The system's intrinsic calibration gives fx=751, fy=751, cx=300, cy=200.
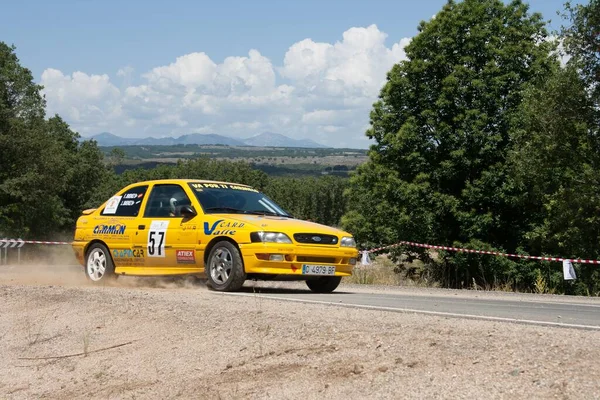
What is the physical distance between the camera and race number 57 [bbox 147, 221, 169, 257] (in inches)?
474

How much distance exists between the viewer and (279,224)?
444 inches

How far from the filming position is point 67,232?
76938mm

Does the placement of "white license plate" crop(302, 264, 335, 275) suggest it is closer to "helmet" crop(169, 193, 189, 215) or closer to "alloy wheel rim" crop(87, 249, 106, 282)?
"helmet" crop(169, 193, 189, 215)

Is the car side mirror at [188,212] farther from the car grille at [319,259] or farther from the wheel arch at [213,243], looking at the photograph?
the car grille at [319,259]

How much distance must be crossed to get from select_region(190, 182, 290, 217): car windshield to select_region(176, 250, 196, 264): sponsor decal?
69 cm

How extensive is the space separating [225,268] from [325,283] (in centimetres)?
193

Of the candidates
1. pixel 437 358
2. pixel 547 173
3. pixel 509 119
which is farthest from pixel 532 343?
pixel 509 119

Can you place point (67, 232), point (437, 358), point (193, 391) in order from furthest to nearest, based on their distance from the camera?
1. point (67, 232)
2. point (193, 391)
3. point (437, 358)

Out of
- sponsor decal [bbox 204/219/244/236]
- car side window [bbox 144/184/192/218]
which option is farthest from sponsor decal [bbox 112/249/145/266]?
sponsor decal [bbox 204/219/244/236]

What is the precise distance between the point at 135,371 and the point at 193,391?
3.87 ft

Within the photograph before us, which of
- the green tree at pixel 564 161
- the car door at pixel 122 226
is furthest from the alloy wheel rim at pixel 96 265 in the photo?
the green tree at pixel 564 161

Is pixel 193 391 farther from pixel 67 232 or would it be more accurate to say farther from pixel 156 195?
pixel 67 232

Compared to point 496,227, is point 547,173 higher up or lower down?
higher up

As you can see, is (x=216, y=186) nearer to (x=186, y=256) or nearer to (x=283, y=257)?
(x=186, y=256)
